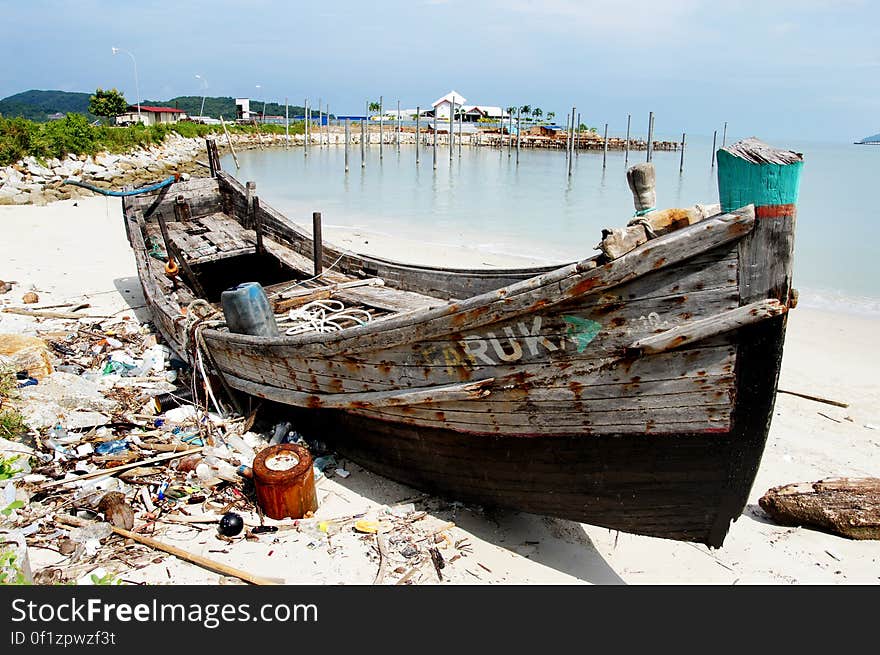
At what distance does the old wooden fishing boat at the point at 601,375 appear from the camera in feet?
9.99

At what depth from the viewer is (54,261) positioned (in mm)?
11805

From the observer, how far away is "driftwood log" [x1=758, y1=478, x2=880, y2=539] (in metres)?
4.47

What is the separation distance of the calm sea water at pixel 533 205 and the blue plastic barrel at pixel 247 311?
447 inches

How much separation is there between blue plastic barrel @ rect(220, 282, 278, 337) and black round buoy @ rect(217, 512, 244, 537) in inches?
65.8

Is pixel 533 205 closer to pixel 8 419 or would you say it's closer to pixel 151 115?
pixel 8 419

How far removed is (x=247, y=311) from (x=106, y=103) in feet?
189

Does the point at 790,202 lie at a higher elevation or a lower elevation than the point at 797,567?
higher

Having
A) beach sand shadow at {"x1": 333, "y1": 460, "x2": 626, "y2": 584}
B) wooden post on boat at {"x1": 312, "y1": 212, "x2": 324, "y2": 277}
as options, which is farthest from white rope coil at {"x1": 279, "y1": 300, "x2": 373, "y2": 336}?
beach sand shadow at {"x1": 333, "y1": 460, "x2": 626, "y2": 584}

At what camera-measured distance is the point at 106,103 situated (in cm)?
5281

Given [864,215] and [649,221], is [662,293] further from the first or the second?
[864,215]

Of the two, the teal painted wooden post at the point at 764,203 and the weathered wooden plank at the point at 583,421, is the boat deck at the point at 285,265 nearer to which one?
the weathered wooden plank at the point at 583,421

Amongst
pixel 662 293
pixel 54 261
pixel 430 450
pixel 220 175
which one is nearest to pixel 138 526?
pixel 430 450

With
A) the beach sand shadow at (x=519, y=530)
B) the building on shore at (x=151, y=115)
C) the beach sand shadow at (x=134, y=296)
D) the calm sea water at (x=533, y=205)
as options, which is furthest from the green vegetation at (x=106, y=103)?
the beach sand shadow at (x=519, y=530)

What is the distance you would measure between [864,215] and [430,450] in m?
30.9
